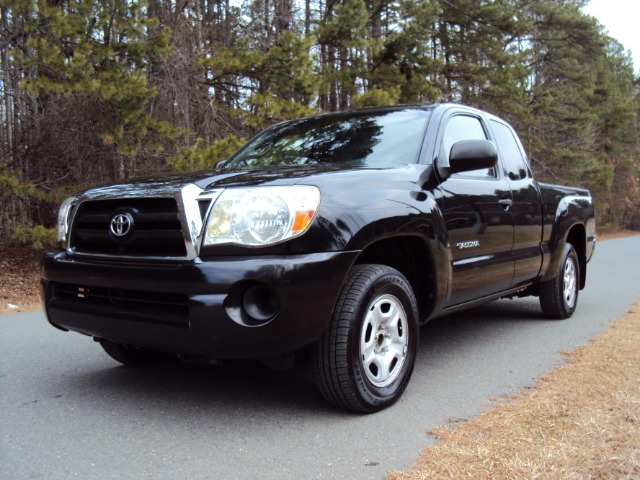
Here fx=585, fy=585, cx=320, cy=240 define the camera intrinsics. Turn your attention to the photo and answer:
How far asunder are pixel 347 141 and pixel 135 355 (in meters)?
2.09

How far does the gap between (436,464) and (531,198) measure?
327cm

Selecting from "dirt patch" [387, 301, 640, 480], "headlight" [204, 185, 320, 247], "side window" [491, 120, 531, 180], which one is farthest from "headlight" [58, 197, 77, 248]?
"side window" [491, 120, 531, 180]

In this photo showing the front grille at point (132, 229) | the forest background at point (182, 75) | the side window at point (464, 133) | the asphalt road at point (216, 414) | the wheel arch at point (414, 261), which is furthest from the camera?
the forest background at point (182, 75)

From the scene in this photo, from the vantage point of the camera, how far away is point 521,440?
109 inches

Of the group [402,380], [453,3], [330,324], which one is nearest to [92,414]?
[330,324]

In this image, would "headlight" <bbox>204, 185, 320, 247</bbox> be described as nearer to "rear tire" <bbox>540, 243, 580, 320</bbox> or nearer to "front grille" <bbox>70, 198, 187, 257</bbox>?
"front grille" <bbox>70, 198, 187, 257</bbox>

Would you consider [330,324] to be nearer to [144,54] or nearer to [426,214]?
[426,214]

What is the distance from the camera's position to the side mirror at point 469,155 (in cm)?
384

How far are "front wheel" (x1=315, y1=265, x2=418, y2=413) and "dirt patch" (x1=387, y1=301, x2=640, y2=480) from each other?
437 mm

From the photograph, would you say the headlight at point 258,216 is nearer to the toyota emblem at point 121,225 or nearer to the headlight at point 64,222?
the toyota emblem at point 121,225

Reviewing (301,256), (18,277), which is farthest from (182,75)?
(301,256)

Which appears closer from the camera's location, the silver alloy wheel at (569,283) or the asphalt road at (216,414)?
the asphalt road at (216,414)

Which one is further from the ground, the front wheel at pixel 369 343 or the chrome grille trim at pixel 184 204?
the chrome grille trim at pixel 184 204

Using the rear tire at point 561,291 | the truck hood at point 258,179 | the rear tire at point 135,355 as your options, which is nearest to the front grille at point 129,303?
the truck hood at point 258,179
